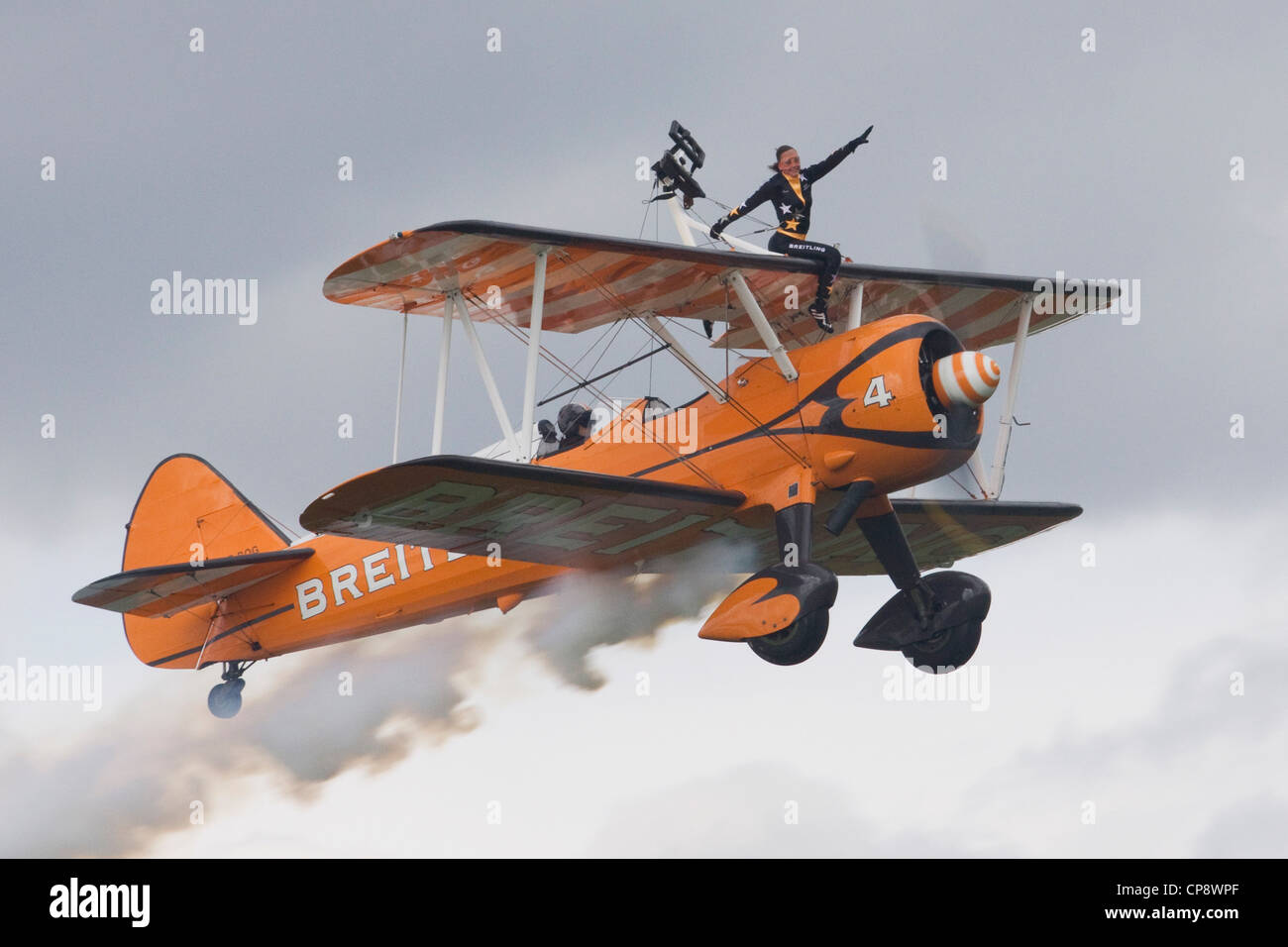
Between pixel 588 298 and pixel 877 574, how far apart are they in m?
5.35

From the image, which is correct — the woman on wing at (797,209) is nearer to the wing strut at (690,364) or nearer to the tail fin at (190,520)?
the wing strut at (690,364)

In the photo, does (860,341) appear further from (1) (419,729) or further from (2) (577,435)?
(1) (419,729)

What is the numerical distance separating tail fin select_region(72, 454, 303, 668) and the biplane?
0.06 m

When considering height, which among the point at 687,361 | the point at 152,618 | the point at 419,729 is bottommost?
the point at 419,729

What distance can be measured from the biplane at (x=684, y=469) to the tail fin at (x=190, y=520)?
1.37m

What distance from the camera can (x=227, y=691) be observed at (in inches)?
849

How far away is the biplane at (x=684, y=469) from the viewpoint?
53.9ft

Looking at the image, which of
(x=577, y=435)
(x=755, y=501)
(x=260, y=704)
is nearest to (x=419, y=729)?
(x=260, y=704)

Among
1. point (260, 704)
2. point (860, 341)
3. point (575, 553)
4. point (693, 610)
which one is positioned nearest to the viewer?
point (860, 341)

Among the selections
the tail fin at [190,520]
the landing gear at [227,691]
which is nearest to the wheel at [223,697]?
the landing gear at [227,691]

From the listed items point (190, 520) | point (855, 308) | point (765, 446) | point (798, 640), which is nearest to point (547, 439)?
point (765, 446)

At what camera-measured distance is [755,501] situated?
17188 mm

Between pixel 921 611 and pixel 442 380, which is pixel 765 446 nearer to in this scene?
pixel 921 611

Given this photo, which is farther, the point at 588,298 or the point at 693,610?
the point at 693,610
